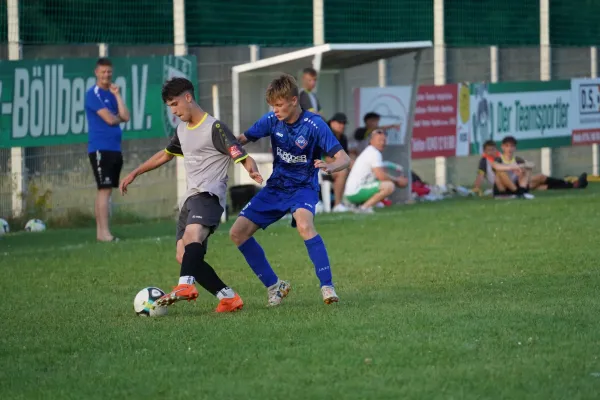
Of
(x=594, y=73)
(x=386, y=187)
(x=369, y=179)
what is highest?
(x=594, y=73)

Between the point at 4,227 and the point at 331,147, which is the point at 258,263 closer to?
the point at 331,147

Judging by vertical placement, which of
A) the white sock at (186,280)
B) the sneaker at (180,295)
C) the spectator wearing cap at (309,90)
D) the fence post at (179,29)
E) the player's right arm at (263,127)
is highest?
the fence post at (179,29)

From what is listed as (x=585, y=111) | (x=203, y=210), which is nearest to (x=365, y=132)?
(x=585, y=111)

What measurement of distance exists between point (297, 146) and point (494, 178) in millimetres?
11705

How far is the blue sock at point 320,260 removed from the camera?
354 inches

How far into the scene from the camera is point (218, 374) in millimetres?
6574

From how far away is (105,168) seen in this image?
1462cm

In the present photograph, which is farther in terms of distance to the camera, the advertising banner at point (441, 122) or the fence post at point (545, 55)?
the fence post at point (545, 55)

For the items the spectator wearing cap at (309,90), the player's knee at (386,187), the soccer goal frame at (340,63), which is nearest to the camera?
the spectator wearing cap at (309,90)

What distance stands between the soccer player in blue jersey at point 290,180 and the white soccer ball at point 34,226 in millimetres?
7436

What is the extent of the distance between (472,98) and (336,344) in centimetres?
1486

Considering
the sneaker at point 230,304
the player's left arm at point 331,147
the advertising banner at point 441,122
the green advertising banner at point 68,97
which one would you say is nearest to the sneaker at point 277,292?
the sneaker at point 230,304

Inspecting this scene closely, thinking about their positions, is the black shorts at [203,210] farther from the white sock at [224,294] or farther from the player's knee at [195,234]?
the white sock at [224,294]

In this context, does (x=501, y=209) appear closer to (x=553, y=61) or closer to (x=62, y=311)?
(x=553, y=61)
